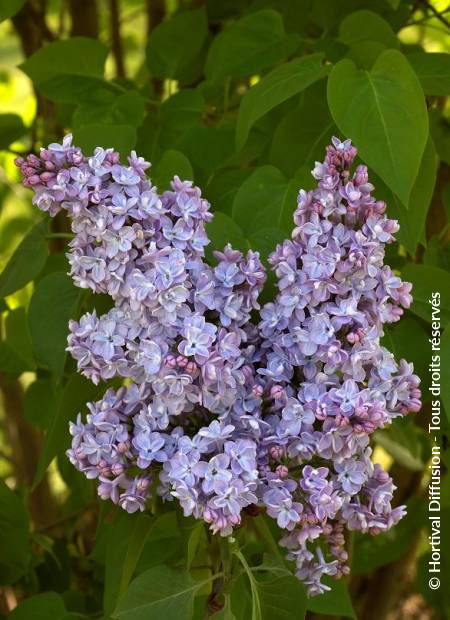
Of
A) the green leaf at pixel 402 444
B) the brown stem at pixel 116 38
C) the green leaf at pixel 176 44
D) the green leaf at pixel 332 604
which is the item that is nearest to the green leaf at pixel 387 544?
the green leaf at pixel 402 444

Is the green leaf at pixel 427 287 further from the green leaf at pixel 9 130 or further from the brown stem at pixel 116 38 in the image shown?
the brown stem at pixel 116 38

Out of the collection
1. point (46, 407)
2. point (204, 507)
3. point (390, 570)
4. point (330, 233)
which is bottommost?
point (390, 570)

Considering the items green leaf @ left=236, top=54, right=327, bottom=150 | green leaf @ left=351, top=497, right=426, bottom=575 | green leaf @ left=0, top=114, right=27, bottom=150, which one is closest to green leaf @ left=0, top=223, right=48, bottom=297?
green leaf @ left=236, top=54, right=327, bottom=150

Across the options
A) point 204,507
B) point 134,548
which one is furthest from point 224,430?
point 134,548

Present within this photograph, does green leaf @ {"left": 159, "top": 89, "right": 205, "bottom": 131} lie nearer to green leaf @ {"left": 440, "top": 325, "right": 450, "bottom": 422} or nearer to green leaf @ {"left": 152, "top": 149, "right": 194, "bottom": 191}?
green leaf @ {"left": 152, "top": 149, "right": 194, "bottom": 191}

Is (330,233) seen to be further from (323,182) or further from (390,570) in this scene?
Answer: (390,570)

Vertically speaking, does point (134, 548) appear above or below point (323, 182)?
below
